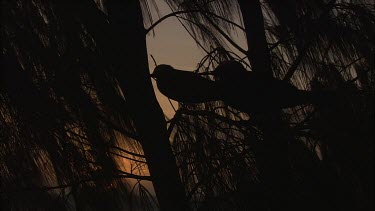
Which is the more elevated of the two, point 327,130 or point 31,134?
point 31,134

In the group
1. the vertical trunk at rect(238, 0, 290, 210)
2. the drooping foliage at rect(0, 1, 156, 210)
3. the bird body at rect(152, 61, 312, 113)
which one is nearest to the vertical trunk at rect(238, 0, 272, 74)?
the vertical trunk at rect(238, 0, 290, 210)

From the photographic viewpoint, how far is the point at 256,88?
5.82 ft

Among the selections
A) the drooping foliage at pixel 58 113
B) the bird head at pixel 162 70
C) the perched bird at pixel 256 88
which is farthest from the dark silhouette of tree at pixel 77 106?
the perched bird at pixel 256 88

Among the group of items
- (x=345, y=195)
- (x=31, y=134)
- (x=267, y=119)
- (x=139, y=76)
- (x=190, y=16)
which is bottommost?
(x=345, y=195)

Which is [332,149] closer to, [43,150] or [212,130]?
[212,130]

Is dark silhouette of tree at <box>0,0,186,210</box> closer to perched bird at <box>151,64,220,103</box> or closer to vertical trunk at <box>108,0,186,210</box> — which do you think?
vertical trunk at <box>108,0,186,210</box>

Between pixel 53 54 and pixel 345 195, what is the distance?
1.01 m

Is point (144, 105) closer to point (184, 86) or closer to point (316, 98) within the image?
point (184, 86)

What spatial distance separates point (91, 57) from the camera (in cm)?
196

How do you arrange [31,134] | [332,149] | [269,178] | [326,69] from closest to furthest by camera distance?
1. [332,149]
2. [269,178]
3. [326,69]
4. [31,134]

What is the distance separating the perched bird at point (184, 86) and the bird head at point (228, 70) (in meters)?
0.06

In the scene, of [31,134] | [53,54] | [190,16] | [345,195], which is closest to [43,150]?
[31,134]

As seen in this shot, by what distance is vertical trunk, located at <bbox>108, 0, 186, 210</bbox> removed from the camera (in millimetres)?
1914

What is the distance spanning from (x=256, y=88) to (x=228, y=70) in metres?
0.11
